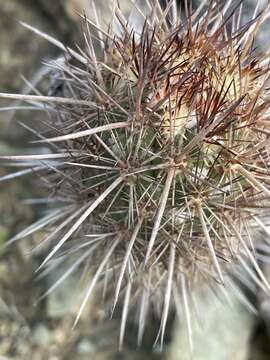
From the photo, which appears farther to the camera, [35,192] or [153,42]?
[35,192]

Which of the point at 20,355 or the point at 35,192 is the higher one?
the point at 35,192

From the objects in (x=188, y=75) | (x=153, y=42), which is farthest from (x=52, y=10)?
(x=188, y=75)

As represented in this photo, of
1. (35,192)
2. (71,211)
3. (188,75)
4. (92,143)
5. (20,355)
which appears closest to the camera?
(188,75)

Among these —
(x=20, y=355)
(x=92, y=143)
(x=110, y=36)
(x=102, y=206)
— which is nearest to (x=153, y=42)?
(x=110, y=36)

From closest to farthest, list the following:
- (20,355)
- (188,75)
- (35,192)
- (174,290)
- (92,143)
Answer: (188,75) < (92,143) < (174,290) < (20,355) < (35,192)

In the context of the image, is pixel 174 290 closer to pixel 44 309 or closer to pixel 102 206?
pixel 102 206

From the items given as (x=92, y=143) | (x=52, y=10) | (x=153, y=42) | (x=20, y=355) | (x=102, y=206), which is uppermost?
(x=52, y=10)

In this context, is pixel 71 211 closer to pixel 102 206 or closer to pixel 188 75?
pixel 102 206
